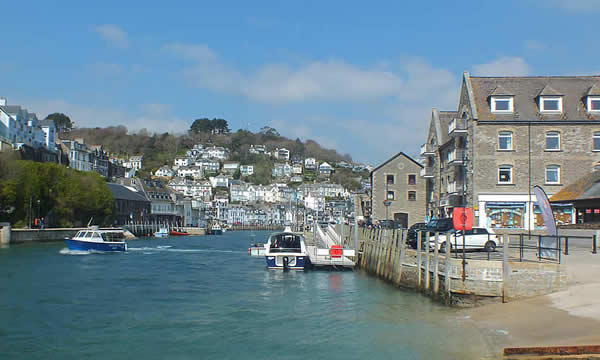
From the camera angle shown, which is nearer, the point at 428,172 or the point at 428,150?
the point at 428,150

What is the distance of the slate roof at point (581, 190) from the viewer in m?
36.7

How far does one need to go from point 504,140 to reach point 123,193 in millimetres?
88151

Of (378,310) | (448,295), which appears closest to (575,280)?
(448,295)

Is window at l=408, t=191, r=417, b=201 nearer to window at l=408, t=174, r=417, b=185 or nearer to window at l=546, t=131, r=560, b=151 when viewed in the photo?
window at l=408, t=174, r=417, b=185

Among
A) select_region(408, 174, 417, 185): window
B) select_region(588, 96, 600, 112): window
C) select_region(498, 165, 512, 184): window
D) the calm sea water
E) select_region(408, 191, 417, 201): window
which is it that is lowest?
the calm sea water

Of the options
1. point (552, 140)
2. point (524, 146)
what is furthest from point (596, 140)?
point (524, 146)

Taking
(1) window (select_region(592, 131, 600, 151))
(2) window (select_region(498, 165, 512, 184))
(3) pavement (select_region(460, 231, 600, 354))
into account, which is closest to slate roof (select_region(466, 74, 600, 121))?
(1) window (select_region(592, 131, 600, 151))

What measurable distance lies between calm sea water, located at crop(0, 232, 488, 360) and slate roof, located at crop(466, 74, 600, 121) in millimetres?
21552

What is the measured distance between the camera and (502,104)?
46312mm

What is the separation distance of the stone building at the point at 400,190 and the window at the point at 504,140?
925 inches

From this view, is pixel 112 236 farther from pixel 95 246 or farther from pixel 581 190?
pixel 581 190

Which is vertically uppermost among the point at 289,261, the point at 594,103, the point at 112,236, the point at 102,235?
the point at 594,103

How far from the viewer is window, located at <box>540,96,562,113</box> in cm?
4556

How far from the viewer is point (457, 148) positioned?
4981 cm
